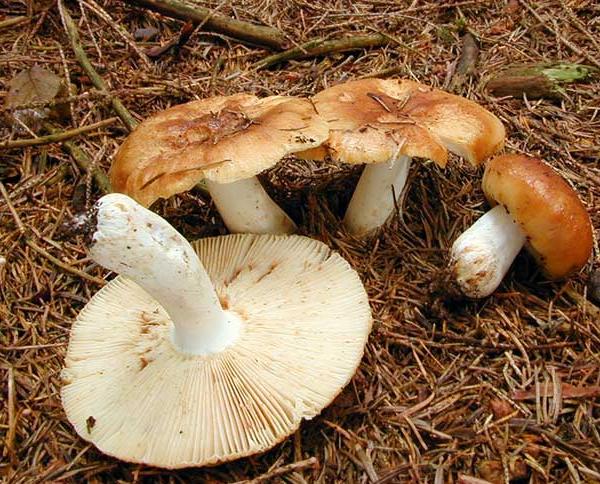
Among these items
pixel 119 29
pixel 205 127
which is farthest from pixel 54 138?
pixel 205 127

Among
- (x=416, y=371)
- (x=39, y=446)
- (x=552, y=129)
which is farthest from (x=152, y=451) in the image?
(x=552, y=129)

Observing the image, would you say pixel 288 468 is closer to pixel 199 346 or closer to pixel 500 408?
pixel 199 346

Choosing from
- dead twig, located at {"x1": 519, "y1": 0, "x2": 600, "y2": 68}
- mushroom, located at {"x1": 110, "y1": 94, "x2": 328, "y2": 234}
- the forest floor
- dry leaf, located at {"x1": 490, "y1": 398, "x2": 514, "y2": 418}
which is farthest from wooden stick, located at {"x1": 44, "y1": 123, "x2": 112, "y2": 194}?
dead twig, located at {"x1": 519, "y1": 0, "x2": 600, "y2": 68}

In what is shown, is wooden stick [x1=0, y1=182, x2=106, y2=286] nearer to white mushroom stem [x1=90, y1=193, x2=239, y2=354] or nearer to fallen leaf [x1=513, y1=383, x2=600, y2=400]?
white mushroom stem [x1=90, y1=193, x2=239, y2=354]

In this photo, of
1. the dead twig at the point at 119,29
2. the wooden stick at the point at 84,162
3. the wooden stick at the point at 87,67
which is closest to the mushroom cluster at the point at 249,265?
the wooden stick at the point at 84,162

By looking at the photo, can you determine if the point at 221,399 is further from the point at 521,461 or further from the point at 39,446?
the point at 521,461

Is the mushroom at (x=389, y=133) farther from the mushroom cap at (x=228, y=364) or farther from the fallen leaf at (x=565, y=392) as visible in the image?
the fallen leaf at (x=565, y=392)
